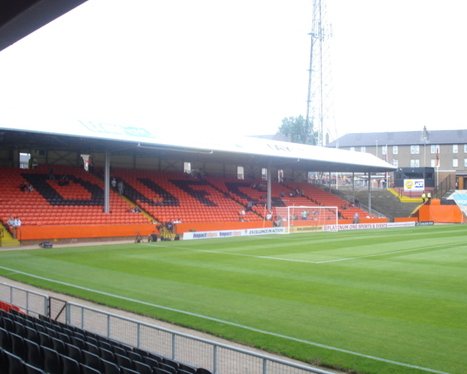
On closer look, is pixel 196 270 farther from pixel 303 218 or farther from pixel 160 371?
pixel 303 218

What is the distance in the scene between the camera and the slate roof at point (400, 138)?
95.7m

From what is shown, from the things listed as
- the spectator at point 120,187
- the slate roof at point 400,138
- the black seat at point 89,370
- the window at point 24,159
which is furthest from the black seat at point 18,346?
Result: the slate roof at point 400,138

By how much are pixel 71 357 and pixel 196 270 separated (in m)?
14.5

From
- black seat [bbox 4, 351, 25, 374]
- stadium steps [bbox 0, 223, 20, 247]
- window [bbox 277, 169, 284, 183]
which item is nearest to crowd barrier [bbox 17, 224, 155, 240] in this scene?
stadium steps [bbox 0, 223, 20, 247]

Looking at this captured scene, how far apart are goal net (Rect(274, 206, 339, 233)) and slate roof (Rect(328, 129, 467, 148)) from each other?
42.9 meters

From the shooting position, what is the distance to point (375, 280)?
18.4 meters

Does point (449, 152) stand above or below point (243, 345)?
above

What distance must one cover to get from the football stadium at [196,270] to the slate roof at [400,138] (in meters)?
41.4

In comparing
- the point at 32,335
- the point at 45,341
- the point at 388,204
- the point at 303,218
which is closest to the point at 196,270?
the point at 32,335

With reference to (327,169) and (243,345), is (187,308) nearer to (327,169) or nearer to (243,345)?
(243,345)

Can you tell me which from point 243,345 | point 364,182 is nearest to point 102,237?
point 243,345

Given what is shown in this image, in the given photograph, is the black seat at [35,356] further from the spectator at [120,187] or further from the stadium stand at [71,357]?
the spectator at [120,187]

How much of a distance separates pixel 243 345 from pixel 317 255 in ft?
53.6

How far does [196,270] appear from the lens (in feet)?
68.5
